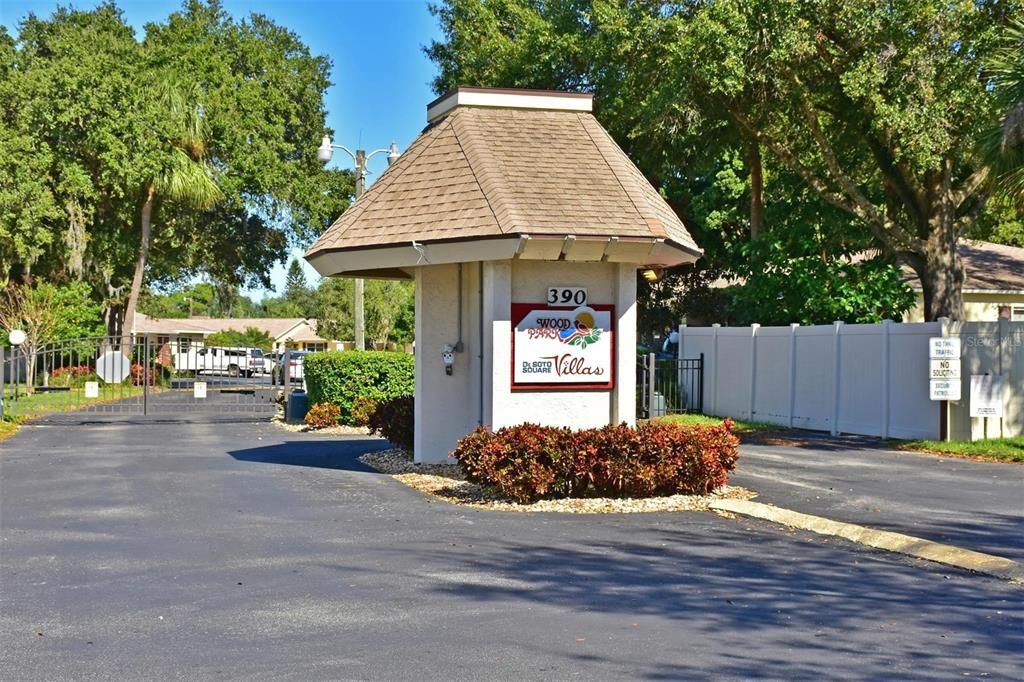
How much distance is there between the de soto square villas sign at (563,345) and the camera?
46.6ft

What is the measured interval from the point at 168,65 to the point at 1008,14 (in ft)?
110

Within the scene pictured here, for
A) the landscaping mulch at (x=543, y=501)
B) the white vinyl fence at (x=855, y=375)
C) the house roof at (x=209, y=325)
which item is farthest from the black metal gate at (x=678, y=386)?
the house roof at (x=209, y=325)

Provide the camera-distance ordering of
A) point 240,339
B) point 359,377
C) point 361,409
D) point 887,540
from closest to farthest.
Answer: point 887,540 → point 361,409 → point 359,377 → point 240,339

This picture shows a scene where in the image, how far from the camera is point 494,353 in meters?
14.1

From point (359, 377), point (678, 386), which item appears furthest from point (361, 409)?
point (678, 386)

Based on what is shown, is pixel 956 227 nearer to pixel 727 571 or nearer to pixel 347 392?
pixel 347 392

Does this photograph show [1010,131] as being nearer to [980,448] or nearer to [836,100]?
[980,448]

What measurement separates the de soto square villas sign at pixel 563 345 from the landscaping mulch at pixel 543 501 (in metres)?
1.52

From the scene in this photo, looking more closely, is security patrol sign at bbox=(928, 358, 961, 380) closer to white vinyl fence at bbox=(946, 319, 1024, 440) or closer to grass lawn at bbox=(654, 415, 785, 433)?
white vinyl fence at bbox=(946, 319, 1024, 440)

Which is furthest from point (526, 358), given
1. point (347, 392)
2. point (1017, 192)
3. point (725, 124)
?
point (725, 124)

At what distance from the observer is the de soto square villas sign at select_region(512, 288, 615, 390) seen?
1420 cm

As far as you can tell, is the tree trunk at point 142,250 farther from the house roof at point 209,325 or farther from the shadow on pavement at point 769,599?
the shadow on pavement at point 769,599

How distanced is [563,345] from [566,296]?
63 centimetres

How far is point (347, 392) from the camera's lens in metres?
24.0
